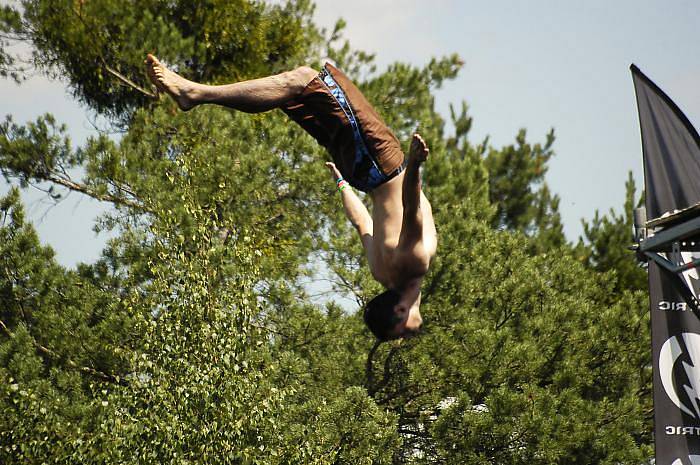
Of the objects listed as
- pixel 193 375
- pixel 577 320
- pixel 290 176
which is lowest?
pixel 193 375

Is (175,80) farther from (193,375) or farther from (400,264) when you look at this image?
(193,375)

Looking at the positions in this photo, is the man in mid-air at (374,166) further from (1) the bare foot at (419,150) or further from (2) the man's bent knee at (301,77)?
(1) the bare foot at (419,150)

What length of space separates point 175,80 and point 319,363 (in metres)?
7.37

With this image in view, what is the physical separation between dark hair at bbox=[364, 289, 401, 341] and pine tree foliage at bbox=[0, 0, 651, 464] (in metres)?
4.40

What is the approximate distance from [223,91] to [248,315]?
211 inches

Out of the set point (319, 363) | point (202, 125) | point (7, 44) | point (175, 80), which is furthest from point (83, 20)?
point (175, 80)

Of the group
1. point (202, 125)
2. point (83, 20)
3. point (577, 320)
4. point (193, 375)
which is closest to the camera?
point (193, 375)

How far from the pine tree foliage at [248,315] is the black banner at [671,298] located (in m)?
2.48

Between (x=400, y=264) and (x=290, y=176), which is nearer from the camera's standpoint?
(x=400, y=264)

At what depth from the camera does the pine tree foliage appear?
921 centimetres

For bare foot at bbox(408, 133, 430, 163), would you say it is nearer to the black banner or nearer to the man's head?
the man's head

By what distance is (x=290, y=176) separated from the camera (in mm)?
12898

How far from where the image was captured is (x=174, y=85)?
170 inches

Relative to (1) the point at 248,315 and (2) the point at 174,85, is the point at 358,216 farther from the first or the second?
(1) the point at 248,315
